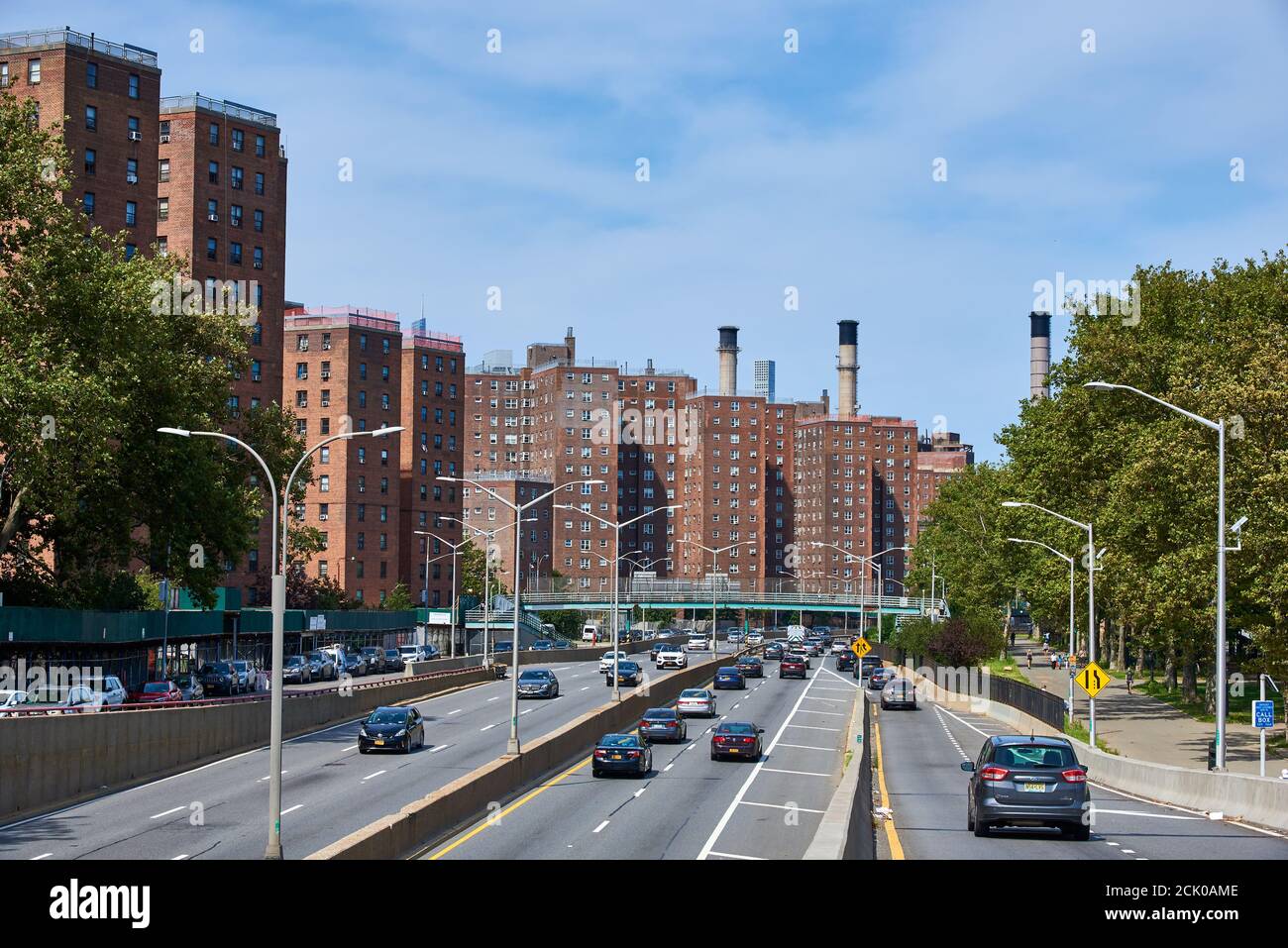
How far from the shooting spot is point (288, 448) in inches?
2494

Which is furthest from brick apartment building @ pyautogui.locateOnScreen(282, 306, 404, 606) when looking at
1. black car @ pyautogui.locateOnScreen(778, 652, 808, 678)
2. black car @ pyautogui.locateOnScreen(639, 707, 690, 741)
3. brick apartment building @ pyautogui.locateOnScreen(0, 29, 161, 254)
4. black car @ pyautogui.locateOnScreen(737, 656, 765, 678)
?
black car @ pyautogui.locateOnScreen(639, 707, 690, 741)

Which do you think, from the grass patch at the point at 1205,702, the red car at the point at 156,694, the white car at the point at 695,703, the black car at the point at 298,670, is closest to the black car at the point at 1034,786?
the red car at the point at 156,694

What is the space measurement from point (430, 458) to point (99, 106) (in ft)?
204

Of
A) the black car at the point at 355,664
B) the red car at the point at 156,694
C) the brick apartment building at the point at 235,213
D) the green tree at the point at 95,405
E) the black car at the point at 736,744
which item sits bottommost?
the black car at the point at 355,664

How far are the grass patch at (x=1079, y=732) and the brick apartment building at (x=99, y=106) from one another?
64.2 metres

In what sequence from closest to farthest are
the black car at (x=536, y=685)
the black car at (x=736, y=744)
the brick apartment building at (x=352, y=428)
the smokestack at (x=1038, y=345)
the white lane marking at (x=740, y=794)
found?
1. the white lane marking at (x=740, y=794)
2. the black car at (x=736, y=744)
3. the black car at (x=536, y=685)
4. the brick apartment building at (x=352, y=428)
5. the smokestack at (x=1038, y=345)

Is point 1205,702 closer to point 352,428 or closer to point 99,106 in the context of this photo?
point 99,106

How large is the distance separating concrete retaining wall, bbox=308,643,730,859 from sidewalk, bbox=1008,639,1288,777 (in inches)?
663

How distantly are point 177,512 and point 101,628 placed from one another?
5.49m

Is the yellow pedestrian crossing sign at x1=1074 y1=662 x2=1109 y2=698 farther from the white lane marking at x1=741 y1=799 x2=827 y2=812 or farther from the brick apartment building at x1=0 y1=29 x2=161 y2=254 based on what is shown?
the brick apartment building at x1=0 y1=29 x2=161 y2=254

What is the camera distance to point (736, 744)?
44.5 m

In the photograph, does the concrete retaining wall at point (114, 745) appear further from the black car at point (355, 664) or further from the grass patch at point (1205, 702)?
the grass patch at point (1205, 702)

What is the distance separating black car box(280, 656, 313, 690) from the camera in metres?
71.5

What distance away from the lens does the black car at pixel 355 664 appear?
83.4 metres
